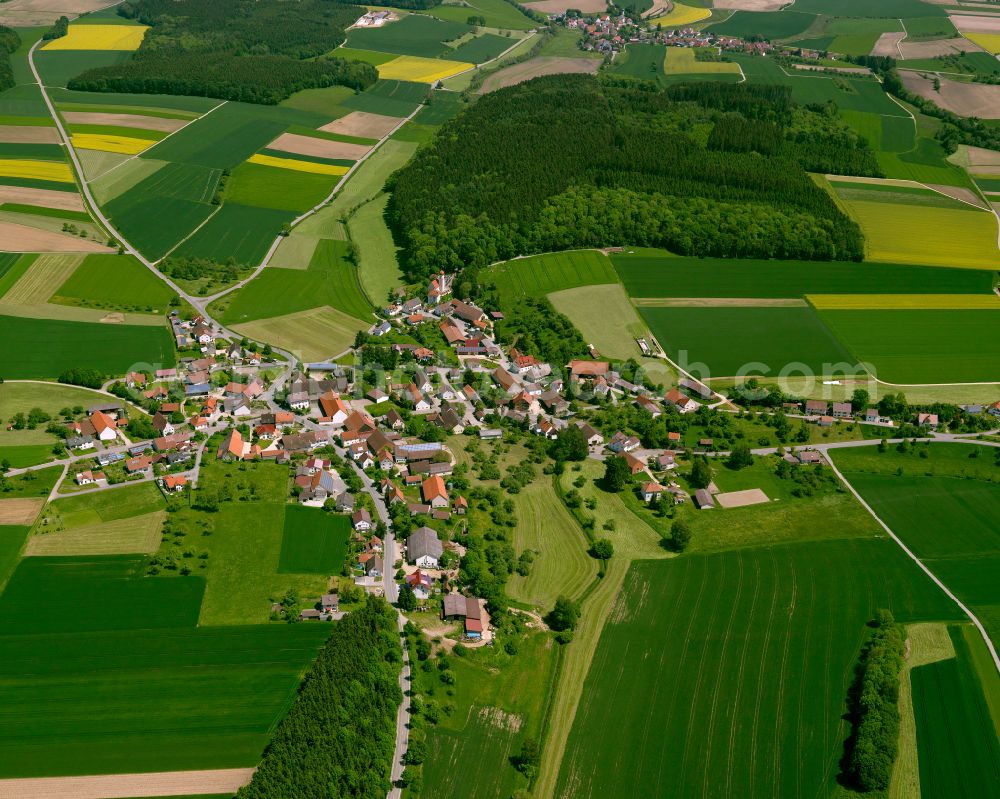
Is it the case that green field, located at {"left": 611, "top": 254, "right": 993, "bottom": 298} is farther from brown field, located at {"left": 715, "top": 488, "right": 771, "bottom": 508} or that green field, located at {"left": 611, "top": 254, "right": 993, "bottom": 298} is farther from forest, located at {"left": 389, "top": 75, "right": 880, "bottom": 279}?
brown field, located at {"left": 715, "top": 488, "right": 771, "bottom": 508}

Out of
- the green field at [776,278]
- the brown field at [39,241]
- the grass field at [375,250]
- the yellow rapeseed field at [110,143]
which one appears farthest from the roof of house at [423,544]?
the yellow rapeseed field at [110,143]

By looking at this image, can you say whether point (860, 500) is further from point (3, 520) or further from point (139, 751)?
point (3, 520)

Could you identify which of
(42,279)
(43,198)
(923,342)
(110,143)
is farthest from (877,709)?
(110,143)

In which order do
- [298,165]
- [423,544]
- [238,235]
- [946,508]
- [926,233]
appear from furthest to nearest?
[298,165], [926,233], [238,235], [946,508], [423,544]

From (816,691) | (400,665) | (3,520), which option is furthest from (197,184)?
(816,691)

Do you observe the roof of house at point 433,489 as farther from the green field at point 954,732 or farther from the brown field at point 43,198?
the brown field at point 43,198

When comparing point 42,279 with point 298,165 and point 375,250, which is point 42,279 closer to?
point 375,250

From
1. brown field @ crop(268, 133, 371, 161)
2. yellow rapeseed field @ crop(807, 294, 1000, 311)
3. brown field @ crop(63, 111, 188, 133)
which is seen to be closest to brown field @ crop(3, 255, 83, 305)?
brown field @ crop(268, 133, 371, 161)
